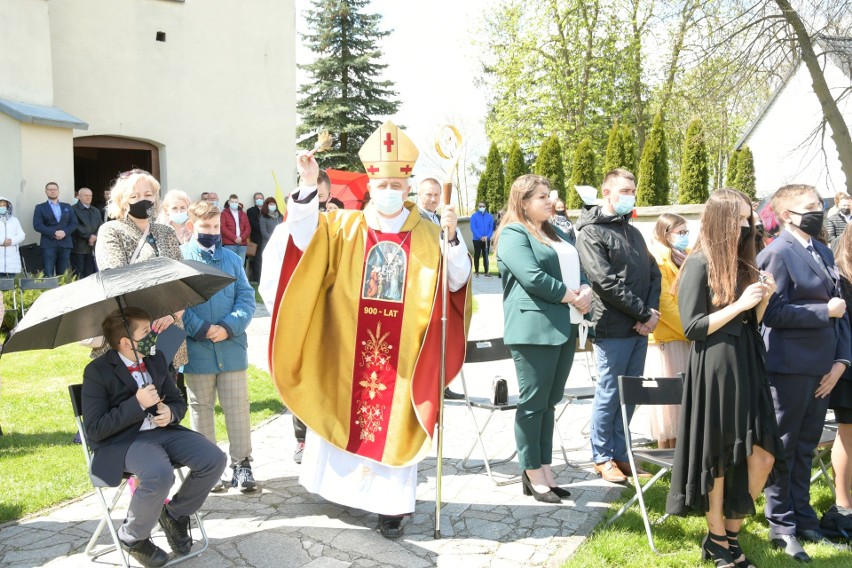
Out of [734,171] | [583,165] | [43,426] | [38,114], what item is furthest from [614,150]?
[43,426]

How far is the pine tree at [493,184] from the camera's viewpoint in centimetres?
2730

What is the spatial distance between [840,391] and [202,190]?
15358mm

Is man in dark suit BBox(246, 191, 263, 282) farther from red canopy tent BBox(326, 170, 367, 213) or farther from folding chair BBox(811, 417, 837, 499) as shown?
folding chair BBox(811, 417, 837, 499)

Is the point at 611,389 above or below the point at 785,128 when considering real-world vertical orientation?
below

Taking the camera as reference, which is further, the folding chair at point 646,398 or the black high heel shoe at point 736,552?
the folding chair at point 646,398

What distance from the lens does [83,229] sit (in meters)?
13.5

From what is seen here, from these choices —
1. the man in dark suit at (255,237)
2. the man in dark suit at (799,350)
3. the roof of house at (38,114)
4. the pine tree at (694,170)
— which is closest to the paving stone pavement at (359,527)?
the man in dark suit at (799,350)

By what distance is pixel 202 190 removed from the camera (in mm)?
17875

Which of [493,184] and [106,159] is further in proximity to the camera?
[493,184]

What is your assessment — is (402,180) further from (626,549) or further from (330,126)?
(330,126)

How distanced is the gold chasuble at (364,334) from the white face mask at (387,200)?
113mm

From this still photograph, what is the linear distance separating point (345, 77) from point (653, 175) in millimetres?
14126

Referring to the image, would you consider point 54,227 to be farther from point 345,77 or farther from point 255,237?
point 345,77

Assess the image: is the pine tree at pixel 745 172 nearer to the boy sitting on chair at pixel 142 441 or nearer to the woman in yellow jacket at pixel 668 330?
the woman in yellow jacket at pixel 668 330
